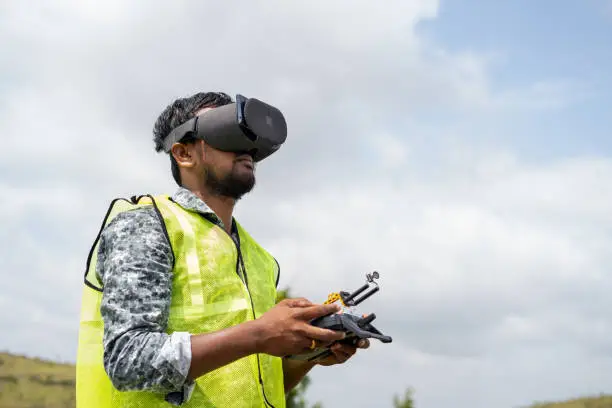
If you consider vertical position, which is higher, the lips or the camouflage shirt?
the lips

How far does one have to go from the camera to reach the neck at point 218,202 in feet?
14.6

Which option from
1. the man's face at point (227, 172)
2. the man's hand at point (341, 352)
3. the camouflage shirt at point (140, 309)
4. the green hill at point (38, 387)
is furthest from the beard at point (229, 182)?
the green hill at point (38, 387)

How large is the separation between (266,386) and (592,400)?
23.4 meters

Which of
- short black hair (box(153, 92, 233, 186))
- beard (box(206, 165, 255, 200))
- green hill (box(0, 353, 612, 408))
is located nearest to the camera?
beard (box(206, 165, 255, 200))

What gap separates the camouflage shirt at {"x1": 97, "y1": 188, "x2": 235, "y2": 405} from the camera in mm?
3488

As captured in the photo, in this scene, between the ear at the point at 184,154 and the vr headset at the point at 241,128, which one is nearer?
the vr headset at the point at 241,128

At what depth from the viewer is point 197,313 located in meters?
3.96

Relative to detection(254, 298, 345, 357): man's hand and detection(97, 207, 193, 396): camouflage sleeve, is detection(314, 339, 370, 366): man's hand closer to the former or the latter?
detection(254, 298, 345, 357): man's hand

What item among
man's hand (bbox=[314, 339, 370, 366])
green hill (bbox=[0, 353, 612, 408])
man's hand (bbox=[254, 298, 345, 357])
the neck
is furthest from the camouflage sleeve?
green hill (bbox=[0, 353, 612, 408])

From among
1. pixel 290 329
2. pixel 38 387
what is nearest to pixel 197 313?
pixel 290 329

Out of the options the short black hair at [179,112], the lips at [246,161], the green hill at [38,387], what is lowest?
the lips at [246,161]

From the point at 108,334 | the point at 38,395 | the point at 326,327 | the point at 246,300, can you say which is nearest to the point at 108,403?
the point at 108,334

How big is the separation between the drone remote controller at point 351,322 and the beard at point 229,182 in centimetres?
89

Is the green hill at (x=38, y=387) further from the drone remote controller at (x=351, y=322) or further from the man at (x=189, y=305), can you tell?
the drone remote controller at (x=351, y=322)
